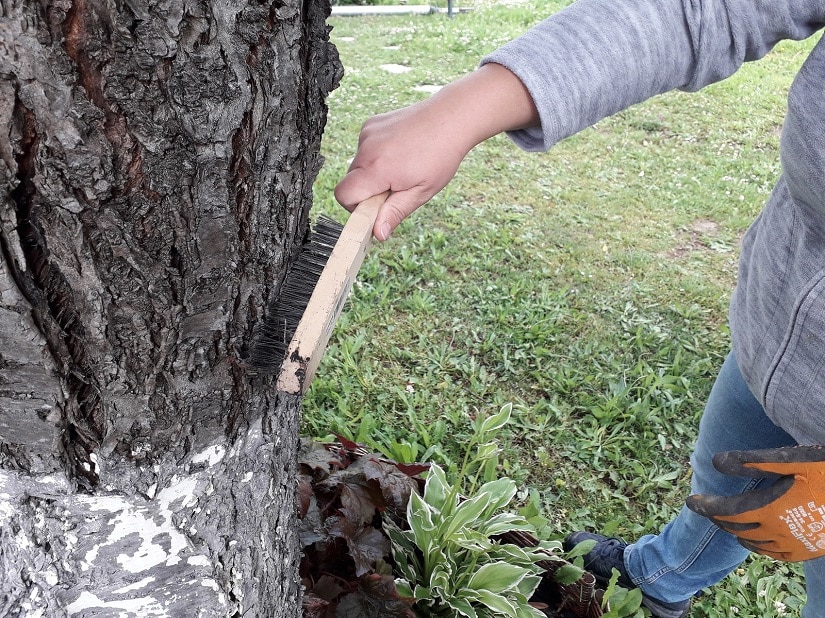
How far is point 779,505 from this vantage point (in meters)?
1.25

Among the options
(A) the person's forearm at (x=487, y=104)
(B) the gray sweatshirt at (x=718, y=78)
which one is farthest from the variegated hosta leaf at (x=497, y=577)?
(A) the person's forearm at (x=487, y=104)

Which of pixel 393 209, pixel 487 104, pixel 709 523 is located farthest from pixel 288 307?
pixel 709 523

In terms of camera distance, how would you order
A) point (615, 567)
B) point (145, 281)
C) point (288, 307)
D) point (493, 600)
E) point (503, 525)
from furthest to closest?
point (615, 567), point (503, 525), point (493, 600), point (288, 307), point (145, 281)

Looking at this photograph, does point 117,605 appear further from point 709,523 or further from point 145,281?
point 709,523

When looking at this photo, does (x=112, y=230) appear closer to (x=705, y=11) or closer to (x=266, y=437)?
(x=266, y=437)

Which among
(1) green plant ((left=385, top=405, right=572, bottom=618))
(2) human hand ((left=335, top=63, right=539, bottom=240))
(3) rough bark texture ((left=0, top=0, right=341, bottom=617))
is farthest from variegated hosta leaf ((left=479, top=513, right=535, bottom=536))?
(2) human hand ((left=335, top=63, right=539, bottom=240))

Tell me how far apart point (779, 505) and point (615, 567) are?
3.13 ft

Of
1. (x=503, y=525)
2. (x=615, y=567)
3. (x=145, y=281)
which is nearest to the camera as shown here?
(x=145, y=281)

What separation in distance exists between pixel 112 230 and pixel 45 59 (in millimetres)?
207

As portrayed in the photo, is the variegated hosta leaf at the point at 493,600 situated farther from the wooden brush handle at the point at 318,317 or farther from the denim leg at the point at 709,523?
the wooden brush handle at the point at 318,317

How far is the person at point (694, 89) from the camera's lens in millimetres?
1094

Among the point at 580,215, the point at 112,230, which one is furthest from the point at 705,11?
the point at 580,215

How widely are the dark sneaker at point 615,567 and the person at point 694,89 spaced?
735 mm

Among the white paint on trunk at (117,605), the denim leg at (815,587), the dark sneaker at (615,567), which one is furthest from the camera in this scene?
the dark sneaker at (615,567)
